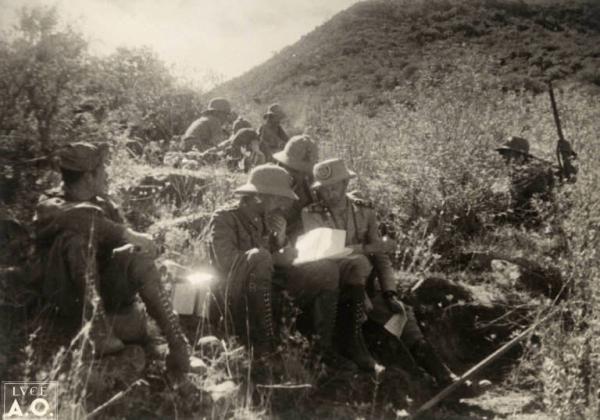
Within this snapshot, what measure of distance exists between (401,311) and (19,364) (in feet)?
9.10

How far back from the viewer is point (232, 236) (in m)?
4.45

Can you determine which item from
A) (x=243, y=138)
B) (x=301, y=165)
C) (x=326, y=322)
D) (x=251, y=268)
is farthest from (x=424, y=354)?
(x=243, y=138)

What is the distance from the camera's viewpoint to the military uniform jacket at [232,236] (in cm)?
435

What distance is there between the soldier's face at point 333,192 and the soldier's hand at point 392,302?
879mm

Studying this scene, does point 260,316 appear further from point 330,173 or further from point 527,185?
point 527,185

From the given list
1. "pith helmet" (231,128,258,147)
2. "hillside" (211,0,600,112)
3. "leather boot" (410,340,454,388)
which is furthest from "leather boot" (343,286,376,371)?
"hillside" (211,0,600,112)

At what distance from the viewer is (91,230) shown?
340cm

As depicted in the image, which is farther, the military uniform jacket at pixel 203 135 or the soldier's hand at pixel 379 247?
the military uniform jacket at pixel 203 135

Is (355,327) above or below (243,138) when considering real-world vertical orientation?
below

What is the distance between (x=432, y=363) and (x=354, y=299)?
79cm

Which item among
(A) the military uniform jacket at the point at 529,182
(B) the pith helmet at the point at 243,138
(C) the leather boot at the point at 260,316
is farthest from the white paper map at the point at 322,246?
(B) the pith helmet at the point at 243,138

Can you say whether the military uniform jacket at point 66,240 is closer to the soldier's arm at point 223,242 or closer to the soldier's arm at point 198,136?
the soldier's arm at point 223,242

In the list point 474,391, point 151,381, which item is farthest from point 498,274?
point 151,381
